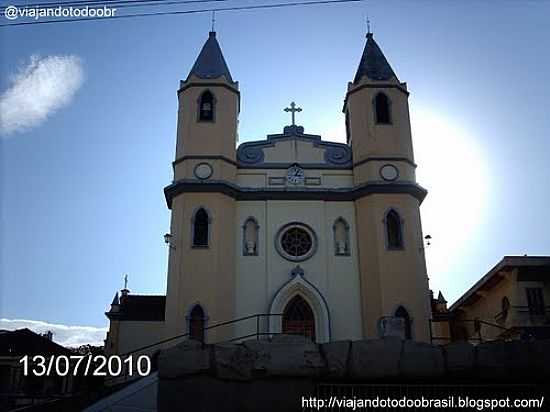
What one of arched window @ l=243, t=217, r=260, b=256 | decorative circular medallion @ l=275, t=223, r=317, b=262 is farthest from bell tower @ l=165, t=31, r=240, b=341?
decorative circular medallion @ l=275, t=223, r=317, b=262

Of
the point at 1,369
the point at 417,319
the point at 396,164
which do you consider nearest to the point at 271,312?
the point at 417,319

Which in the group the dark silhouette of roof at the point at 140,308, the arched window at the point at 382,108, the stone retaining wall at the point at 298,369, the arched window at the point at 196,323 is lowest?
the stone retaining wall at the point at 298,369

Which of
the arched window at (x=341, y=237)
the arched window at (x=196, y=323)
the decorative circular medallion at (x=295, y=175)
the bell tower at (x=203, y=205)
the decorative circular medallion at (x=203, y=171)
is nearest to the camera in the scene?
the arched window at (x=196, y=323)

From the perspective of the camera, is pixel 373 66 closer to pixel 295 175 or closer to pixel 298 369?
pixel 295 175

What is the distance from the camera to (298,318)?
77.7ft

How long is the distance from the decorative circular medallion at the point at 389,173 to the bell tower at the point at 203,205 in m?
6.08

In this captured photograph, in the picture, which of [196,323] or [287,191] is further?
[287,191]

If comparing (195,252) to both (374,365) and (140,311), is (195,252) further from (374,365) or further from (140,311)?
(374,365)

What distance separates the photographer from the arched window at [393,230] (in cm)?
2397

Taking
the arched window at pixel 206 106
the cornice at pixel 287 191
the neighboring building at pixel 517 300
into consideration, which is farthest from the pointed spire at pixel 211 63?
the neighboring building at pixel 517 300

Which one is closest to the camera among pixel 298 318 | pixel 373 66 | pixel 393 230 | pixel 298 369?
pixel 298 369

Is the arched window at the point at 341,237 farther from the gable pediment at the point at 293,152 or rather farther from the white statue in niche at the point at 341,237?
the gable pediment at the point at 293,152

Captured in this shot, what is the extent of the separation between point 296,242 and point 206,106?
7109 mm

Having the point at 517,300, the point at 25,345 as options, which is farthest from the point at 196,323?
the point at 25,345
